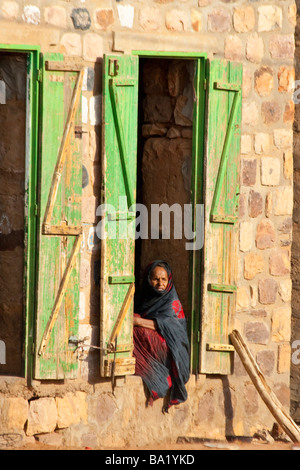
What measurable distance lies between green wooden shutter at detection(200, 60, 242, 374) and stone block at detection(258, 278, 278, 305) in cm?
30

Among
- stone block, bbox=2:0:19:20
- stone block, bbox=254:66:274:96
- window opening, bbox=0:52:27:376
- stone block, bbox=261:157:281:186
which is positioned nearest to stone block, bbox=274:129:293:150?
stone block, bbox=261:157:281:186

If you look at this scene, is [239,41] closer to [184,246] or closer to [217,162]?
[217,162]

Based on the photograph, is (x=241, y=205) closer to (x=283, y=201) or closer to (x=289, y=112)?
(x=283, y=201)

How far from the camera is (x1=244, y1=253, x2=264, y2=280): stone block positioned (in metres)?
9.61

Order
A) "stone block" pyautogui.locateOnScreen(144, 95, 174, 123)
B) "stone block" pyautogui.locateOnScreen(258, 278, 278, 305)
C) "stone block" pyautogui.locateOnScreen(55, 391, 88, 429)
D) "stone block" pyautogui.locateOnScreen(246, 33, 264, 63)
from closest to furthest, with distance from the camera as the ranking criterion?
"stone block" pyautogui.locateOnScreen(55, 391, 88, 429)
"stone block" pyautogui.locateOnScreen(246, 33, 264, 63)
"stone block" pyautogui.locateOnScreen(258, 278, 278, 305)
"stone block" pyautogui.locateOnScreen(144, 95, 174, 123)

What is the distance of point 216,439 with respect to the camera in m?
9.48

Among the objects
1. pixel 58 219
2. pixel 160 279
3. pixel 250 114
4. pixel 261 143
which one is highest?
pixel 250 114

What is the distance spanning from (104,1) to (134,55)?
1.56ft

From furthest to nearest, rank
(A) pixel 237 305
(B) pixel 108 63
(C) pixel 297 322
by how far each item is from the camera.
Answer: (C) pixel 297 322 < (A) pixel 237 305 < (B) pixel 108 63

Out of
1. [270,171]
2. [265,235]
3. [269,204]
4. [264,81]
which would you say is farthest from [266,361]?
[264,81]

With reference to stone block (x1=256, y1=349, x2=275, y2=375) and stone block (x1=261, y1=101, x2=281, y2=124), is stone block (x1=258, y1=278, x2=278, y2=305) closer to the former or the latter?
stone block (x1=256, y1=349, x2=275, y2=375)

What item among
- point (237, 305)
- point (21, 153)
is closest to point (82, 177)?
point (21, 153)

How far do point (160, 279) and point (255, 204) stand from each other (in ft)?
3.30

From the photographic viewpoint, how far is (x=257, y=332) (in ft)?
31.8
